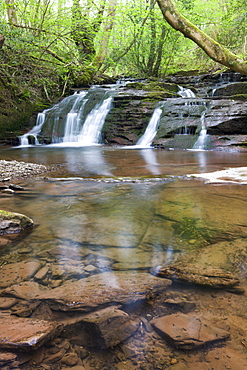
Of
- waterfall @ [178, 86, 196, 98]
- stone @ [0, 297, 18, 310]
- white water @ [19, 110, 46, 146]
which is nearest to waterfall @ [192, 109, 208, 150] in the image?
waterfall @ [178, 86, 196, 98]

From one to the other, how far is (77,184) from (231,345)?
3.94 metres

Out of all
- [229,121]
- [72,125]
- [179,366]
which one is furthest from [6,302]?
[72,125]

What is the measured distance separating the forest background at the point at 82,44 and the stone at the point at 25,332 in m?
9.66

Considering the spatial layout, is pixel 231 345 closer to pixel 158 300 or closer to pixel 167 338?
pixel 167 338

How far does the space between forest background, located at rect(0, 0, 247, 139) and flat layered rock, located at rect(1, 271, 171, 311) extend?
9.36 metres

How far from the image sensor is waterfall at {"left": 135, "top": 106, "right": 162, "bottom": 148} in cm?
1222

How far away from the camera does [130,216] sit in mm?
3211

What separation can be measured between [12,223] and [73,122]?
1168cm

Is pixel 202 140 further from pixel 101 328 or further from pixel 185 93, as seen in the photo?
pixel 101 328

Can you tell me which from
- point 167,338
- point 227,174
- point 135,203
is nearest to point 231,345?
point 167,338

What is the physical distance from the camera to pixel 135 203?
373 cm

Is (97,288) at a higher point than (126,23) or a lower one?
lower

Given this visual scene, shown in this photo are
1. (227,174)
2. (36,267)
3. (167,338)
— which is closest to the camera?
(167,338)

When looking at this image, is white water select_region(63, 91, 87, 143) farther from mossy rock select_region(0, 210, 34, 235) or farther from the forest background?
mossy rock select_region(0, 210, 34, 235)
